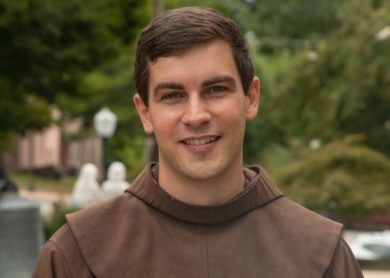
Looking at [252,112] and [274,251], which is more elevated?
[252,112]

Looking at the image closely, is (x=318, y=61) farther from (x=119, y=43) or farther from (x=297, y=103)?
(x=119, y=43)

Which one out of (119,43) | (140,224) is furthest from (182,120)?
(119,43)

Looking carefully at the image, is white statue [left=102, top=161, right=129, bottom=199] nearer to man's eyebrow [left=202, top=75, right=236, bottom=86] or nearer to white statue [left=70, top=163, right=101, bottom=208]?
white statue [left=70, top=163, right=101, bottom=208]

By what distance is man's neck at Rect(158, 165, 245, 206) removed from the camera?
119 inches

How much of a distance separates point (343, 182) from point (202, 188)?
21.6m

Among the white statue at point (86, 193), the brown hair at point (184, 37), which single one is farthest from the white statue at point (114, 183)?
the brown hair at point (184, 37)

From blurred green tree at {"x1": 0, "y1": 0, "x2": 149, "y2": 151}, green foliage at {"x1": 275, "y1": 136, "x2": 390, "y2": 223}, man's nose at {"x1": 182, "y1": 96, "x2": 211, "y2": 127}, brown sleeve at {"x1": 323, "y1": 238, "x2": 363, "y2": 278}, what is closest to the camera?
man's nose at {"x1": 182, "y1": 96, "x2": 211, "y2": 127}

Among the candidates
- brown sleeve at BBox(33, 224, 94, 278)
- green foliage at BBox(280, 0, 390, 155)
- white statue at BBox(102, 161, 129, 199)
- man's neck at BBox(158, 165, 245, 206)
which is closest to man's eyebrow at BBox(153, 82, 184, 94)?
man's neck at BBox(158, 165, 245, 206)

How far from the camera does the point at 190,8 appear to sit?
3047mm

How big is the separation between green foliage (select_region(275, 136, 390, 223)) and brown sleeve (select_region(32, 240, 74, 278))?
69.8ft

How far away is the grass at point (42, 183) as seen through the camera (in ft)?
173

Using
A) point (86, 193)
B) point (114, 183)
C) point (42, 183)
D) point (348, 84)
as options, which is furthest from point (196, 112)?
point (42, 183)

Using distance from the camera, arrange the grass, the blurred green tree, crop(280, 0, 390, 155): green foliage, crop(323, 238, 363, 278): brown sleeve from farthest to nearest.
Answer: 1. the grass
2. crop(280, 0, 390, 155): green foliage
3. the blurred green tree
4. crop(323, 238, 363, 278): brown sleeve

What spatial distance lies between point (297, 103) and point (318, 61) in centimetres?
123
